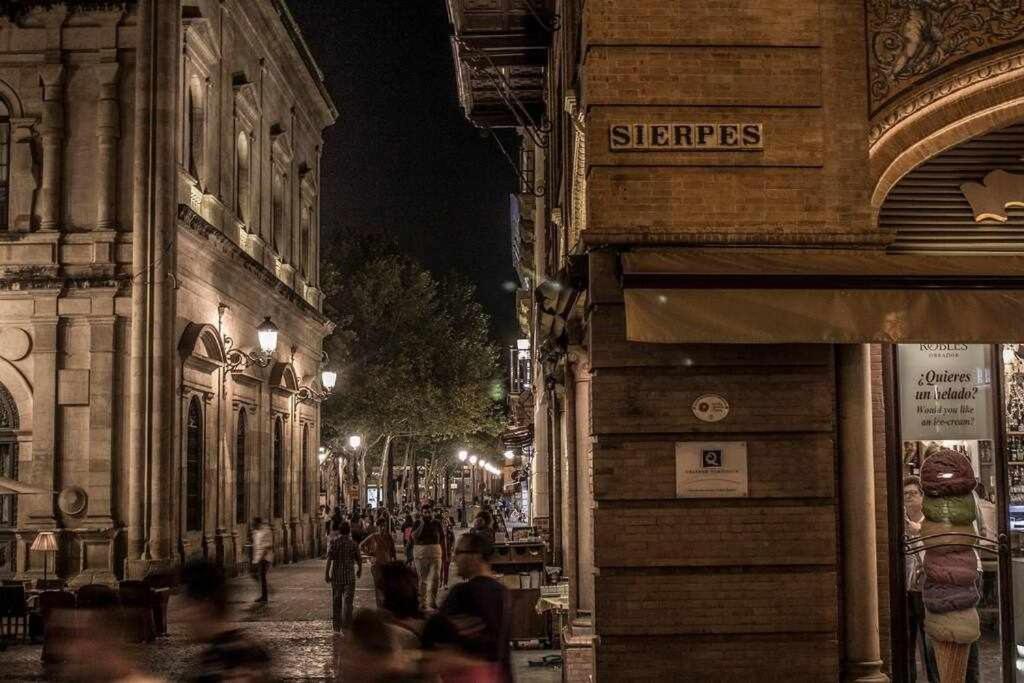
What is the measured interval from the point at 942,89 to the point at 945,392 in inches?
103

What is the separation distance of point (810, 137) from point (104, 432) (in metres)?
16.8

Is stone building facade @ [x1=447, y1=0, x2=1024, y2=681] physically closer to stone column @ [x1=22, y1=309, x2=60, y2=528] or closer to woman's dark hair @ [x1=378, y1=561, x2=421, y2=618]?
woman's dark hair @ [x1=378, y1=561, x2=421, y2=618]

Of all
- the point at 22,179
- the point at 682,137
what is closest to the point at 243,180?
the point at 22,179

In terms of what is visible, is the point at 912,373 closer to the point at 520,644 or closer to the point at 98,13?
the point at 520,644

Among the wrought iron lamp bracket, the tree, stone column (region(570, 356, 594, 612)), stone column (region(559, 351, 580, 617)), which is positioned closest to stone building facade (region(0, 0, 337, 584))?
the wrought iron lamp bracket

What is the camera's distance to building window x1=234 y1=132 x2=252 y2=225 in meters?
31.9

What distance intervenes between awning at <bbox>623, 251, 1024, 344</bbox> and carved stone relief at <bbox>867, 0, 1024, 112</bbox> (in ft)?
5.97

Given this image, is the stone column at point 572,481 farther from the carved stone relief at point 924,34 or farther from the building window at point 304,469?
the building window at point 304,469

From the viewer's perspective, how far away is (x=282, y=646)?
18.1m

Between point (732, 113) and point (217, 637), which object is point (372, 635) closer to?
point (217, 637)

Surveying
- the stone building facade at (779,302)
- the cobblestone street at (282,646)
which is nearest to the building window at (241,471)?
the cobblestone street at (282,646)

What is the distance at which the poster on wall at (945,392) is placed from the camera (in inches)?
447

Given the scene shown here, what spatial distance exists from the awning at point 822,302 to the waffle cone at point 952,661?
8.88 ft

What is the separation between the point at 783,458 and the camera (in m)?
10.5
